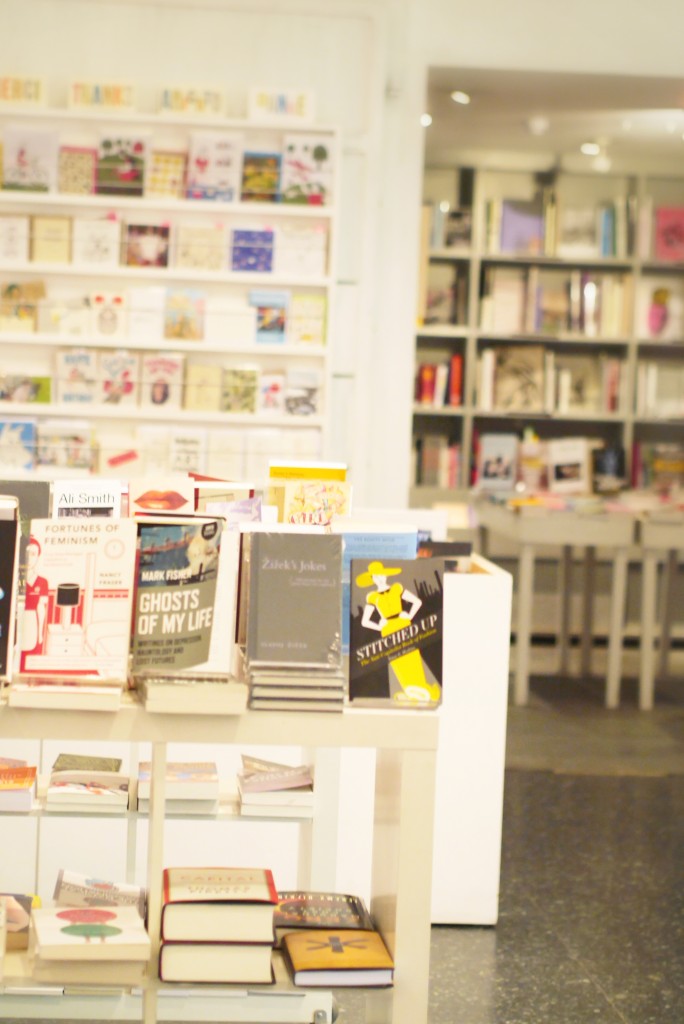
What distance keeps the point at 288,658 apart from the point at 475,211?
20.0 ft

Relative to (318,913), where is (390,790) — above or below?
above

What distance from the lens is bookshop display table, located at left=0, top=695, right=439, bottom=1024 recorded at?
1842 millimetres

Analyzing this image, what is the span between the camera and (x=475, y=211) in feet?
24.7

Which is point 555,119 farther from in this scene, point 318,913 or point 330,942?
point 330,942

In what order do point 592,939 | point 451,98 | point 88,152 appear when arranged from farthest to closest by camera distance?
point 451,98
point 88,152
point 592,939

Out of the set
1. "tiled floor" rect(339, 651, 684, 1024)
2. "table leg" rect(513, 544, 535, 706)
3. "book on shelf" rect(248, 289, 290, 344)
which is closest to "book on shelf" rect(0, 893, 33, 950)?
"tiled floor" rect(339, 651, 684, 1024)

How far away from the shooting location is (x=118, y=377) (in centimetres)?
489

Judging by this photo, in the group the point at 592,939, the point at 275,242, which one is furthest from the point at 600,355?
the point at 592,939

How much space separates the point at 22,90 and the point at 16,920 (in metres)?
3.62

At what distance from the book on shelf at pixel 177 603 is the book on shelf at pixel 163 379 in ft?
10.2

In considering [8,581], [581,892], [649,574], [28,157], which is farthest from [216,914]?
[649,574]

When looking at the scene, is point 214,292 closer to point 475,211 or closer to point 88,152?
point 88,152

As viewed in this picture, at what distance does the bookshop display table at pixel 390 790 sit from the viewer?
1.84 meters

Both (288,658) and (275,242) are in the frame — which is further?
(275,242)
